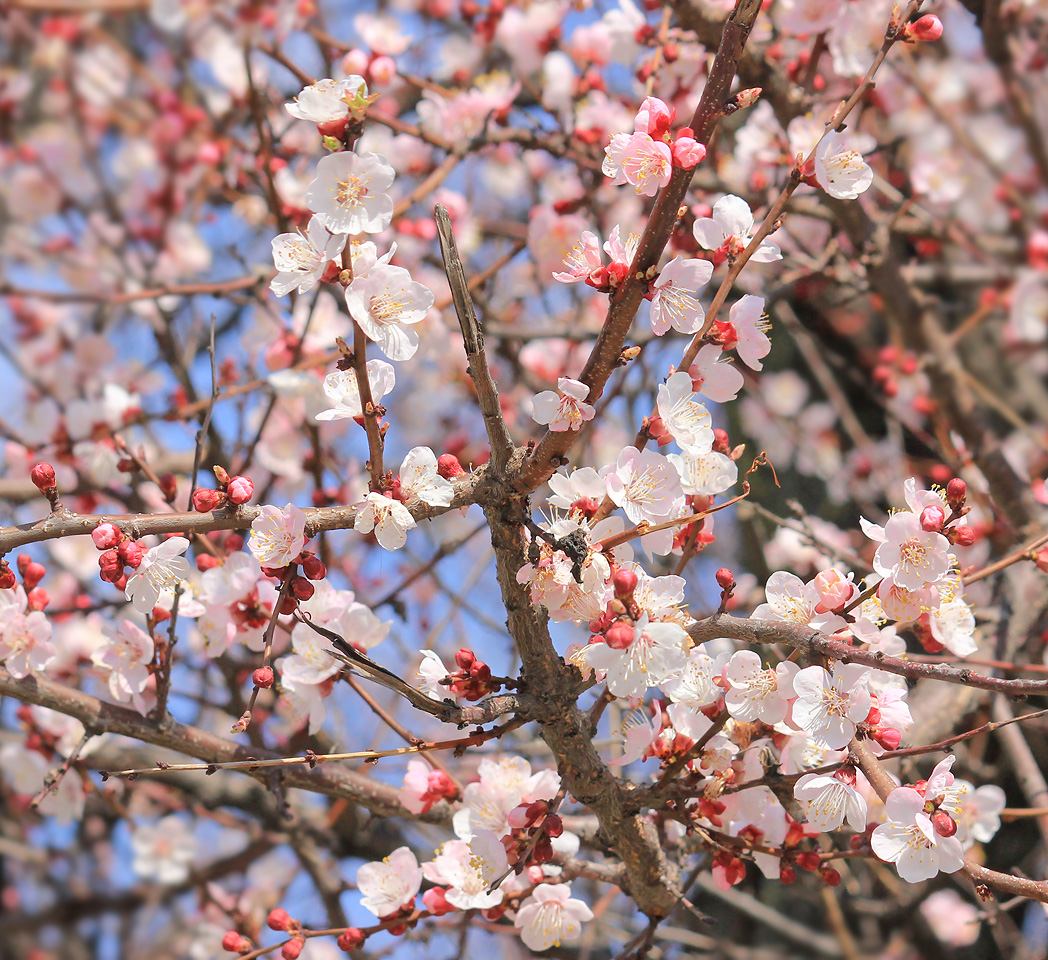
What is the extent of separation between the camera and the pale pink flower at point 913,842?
1.22 metres

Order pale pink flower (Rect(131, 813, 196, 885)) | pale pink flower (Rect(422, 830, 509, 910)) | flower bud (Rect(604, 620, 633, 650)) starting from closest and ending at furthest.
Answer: flower bud (Rect(604, 620, 633, 650)), pale pink flower (Rect(422, 830, 509, 910)), pale pink flower (Rect(131, 813, 196, 885))

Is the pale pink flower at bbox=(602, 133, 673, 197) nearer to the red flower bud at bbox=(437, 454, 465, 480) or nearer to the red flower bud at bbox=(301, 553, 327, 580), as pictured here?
the red flower bud at bbox=(437, 454, 465, 480)

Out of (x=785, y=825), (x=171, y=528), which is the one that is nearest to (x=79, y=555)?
(x=171, y=528)

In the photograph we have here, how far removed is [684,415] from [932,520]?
402mm

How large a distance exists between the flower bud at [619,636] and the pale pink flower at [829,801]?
38 centimetres

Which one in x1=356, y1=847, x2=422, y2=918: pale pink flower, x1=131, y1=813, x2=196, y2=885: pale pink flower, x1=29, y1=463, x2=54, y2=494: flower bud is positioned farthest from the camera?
x1=131, y1=813, x2=196, y2=885: pale pink flower

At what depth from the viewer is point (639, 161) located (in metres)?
1.28

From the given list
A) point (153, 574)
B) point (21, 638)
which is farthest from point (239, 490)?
point (21, 638)

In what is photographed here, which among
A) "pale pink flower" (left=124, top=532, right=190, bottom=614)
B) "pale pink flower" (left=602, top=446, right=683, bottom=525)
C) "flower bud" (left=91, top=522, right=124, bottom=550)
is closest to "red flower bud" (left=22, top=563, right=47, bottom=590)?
"pale pink flower" (left=124, top=532, right=190, bottom=614)

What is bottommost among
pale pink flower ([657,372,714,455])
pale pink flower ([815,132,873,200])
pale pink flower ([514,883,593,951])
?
pale pink flower ([514,883,593,951])

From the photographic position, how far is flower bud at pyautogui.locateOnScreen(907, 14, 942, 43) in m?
1.36

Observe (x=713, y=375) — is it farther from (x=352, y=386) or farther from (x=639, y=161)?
(x=352, y=386)

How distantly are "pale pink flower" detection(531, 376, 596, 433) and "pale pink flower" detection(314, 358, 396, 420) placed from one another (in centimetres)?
28

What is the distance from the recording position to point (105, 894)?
12.7 ft
